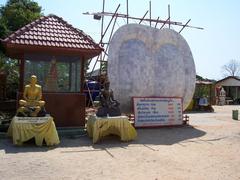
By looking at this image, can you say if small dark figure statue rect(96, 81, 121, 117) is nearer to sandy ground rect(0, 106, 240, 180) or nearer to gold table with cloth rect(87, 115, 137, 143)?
gold table with cloth rect(87, 115, 137, 143)

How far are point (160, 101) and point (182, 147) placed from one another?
A: 3.85 m

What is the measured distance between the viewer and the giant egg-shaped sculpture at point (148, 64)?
13.5 m

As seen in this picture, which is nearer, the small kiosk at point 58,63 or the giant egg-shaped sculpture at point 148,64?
the small kiosk at point 58,63

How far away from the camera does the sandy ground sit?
658 centimetres

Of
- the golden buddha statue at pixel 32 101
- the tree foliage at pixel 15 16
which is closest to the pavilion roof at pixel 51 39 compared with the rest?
the golden buddha statue at pixel 32 101

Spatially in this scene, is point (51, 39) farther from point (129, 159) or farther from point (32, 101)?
point (129, 159)

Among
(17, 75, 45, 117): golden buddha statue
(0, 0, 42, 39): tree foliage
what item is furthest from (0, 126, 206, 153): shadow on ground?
(0, 0, 42, 39): tree foliage

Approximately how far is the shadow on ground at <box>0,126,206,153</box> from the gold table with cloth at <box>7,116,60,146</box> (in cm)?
20

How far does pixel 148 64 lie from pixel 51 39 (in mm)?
4805

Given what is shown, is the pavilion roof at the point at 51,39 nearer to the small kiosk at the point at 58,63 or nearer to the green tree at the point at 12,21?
the small kiosk at the point at 58,63

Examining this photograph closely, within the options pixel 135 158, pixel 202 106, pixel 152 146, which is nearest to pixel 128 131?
pixel 152 146

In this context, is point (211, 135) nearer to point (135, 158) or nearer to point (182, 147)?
point (182, 147)

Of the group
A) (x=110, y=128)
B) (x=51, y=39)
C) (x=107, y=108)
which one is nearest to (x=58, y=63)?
(x=51, y=39)

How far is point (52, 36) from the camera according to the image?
11070 mm
